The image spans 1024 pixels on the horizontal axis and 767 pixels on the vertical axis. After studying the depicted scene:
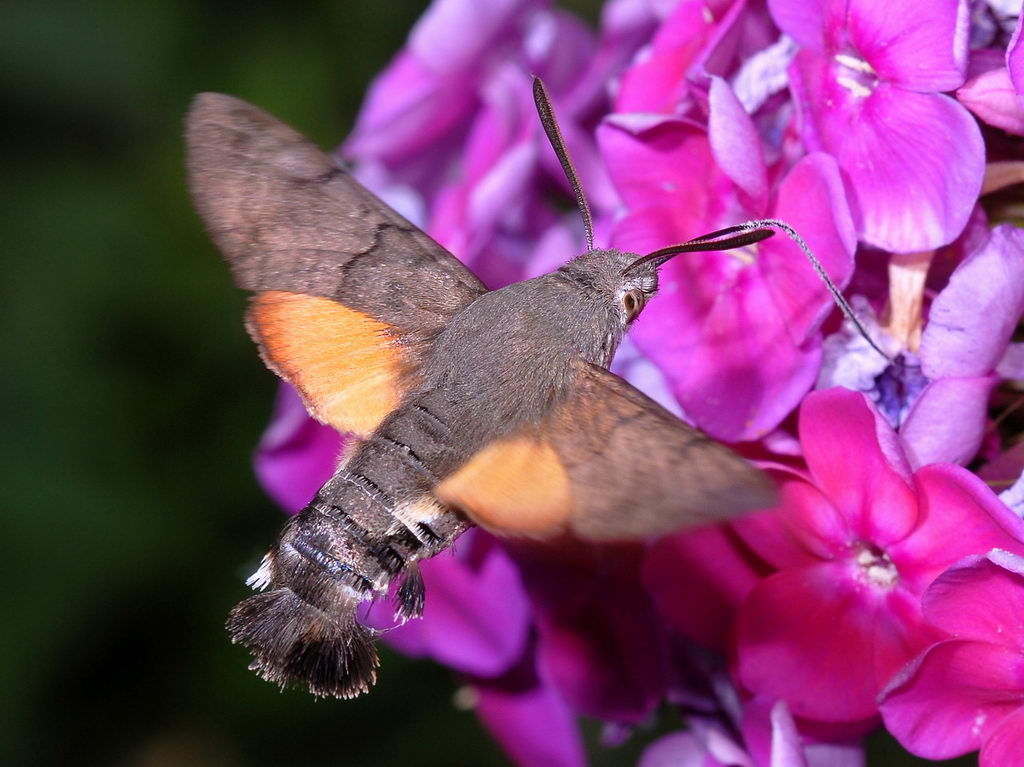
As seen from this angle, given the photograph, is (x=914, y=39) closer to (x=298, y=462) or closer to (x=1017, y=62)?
(x=1017, y=62)

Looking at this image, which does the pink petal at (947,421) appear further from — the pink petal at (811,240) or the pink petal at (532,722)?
the pink petal at (532,722)

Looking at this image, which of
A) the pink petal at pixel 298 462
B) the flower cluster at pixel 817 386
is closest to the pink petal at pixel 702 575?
the flower cluster at pixel 817 386

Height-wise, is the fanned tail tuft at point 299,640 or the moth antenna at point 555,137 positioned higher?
the moth antenna at point 555,137

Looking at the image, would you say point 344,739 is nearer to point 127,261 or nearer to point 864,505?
point 127,261

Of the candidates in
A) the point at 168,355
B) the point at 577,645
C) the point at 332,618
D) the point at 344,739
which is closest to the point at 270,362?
the point at 332,618

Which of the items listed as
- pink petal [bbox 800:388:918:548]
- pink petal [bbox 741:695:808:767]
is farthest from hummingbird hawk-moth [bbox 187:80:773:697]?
A: pink petal [bbox 741:695:808:767]

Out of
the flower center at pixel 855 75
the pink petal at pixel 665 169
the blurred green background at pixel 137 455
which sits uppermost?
the flower center at pixel 855 75

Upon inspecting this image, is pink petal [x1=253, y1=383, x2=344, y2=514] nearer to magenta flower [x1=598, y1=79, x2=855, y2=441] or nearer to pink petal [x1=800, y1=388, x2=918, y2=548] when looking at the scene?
magenta flower [x1=598, y1=79, x2=855, y2=441]
